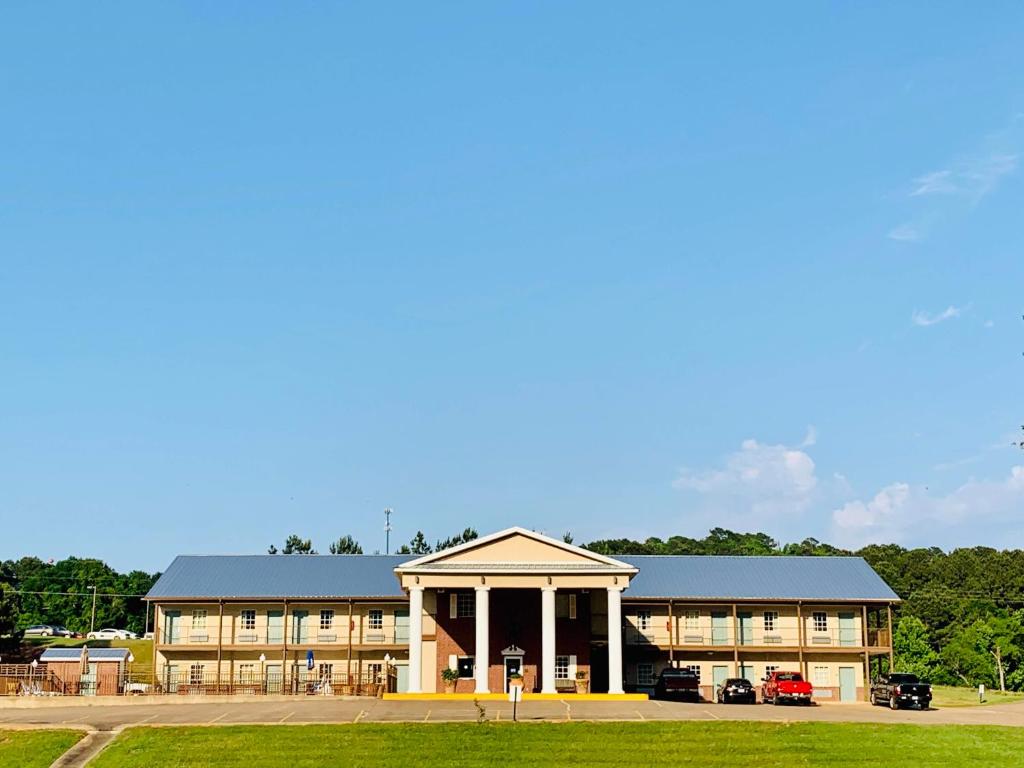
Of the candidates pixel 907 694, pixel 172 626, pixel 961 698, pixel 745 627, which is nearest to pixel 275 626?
pixel 172 626

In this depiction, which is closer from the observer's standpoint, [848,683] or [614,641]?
[614,641]

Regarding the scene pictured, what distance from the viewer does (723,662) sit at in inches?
2625

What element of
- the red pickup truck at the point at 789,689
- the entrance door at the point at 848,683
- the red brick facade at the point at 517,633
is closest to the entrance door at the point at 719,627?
the entrance door at the point at 848,683

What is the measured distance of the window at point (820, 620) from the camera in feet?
220

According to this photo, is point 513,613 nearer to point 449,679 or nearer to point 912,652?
point 449,679

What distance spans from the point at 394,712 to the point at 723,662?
27.9m

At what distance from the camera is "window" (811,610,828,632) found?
67.1m

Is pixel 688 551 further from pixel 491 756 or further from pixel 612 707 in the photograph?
pixel 491 756

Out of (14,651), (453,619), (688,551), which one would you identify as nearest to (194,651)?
(453,619)

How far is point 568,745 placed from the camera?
3628cm

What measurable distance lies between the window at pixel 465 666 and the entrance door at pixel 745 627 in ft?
51.1

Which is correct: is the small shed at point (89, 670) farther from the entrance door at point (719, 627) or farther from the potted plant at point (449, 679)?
the entrance door at point (719, 627)

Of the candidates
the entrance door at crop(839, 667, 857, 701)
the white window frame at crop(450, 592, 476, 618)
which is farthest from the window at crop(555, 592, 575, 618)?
the entrance door at crop(839, 667, 857, 701)

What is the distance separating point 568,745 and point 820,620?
3473 cm
